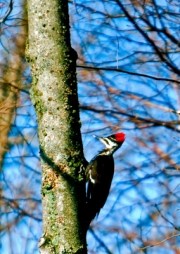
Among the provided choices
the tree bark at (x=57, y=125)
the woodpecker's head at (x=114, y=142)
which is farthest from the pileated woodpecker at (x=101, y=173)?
the tree bark at (x=57, y=125)

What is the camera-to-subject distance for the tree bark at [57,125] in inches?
80.8

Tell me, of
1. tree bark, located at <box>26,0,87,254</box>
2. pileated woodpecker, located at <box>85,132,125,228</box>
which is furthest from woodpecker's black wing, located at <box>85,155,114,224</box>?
tree bark, located at <box>26,0,87,254</box>

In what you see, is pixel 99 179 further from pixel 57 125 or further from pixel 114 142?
pixel 57 125

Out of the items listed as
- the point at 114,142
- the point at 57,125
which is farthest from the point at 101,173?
the point at 57,125

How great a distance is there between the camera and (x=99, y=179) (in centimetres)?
322

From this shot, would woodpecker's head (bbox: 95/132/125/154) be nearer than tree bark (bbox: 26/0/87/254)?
No

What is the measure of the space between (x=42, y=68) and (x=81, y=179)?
1.47ft

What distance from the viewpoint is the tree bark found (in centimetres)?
205

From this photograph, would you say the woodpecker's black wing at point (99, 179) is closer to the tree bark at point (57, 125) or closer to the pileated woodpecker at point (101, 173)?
the pileated woodpecker at point (101, 173)

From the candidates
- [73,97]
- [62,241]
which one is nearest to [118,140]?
[73,97]

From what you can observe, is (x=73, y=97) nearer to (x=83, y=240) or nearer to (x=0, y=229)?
(x=83, y=240)

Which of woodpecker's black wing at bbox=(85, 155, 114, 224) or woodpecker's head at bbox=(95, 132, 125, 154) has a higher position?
woodpecker's head at bbox=(95, 132, 125, 154)

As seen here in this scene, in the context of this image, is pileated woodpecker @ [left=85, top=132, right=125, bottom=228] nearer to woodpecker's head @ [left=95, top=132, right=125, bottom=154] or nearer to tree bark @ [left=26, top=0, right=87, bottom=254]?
woodpecker's head @ [left=95, top=132, right=125, bottom=154]

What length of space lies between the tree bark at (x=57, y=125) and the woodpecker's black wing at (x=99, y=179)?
0.67 m
